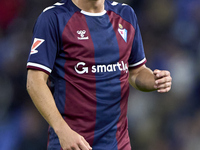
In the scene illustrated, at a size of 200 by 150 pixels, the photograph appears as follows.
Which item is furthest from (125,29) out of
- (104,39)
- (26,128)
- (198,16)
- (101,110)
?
(198,16)

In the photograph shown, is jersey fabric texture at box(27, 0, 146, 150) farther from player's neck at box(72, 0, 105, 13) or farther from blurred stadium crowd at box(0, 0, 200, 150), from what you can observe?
blurred stadium crowd at box(0, 0, 200, 150)

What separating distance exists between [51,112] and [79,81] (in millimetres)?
282

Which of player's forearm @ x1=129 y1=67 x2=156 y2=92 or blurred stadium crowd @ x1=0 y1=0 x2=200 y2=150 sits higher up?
player's forearm @ x1=129 y1=67 x2=156 y2=92

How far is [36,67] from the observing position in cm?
186

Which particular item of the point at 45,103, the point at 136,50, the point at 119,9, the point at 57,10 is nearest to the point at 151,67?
the point at 136,50

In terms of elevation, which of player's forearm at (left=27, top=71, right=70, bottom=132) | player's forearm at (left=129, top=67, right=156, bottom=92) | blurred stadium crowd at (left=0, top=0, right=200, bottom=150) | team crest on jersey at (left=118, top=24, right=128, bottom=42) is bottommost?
blurred stadium crowd at (left=0, top=0, right=200, bottom=150)

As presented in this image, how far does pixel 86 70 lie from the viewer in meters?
2.00

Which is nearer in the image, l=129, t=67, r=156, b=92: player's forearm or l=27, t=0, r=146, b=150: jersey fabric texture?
l=27, t=0, r=146, b=150: jersey fabric texture

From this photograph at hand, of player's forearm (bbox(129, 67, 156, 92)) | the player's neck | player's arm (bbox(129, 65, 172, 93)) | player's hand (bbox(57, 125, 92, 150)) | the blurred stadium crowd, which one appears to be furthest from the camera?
the blurred stadium crowd

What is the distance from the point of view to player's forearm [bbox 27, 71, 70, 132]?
1772 millimetres

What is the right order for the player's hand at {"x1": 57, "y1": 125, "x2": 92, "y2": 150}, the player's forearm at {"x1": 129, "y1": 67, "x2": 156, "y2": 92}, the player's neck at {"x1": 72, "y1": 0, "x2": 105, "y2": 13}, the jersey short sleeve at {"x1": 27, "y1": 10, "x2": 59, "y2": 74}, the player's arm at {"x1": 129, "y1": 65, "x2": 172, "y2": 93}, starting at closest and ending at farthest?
the player's hand at {"x1": 57, "y1": 125, "x2": 92, "y2": 150}
the jersey short sleeve at {"x1": 27, "y1": 10, "x2": 59, "y2": 74}
the player's arm at {"x1": 129, "y1": 65, "x2": 172, "y2": 93}
the player's neck at {"x1": 72, "y1": 0, "x2": 105, "y2": 13}
the player's forearm at {"x1": 129, "y1": 67, "x2": 156, "y2": 92}

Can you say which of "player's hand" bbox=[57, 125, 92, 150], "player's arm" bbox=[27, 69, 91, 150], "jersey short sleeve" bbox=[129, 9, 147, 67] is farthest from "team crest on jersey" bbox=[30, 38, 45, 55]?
"jersey short sleeve" bbox=[129, 9, 147, 67]

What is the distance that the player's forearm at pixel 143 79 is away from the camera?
2.19 m

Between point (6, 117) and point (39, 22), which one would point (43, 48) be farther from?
point (6, 117)
